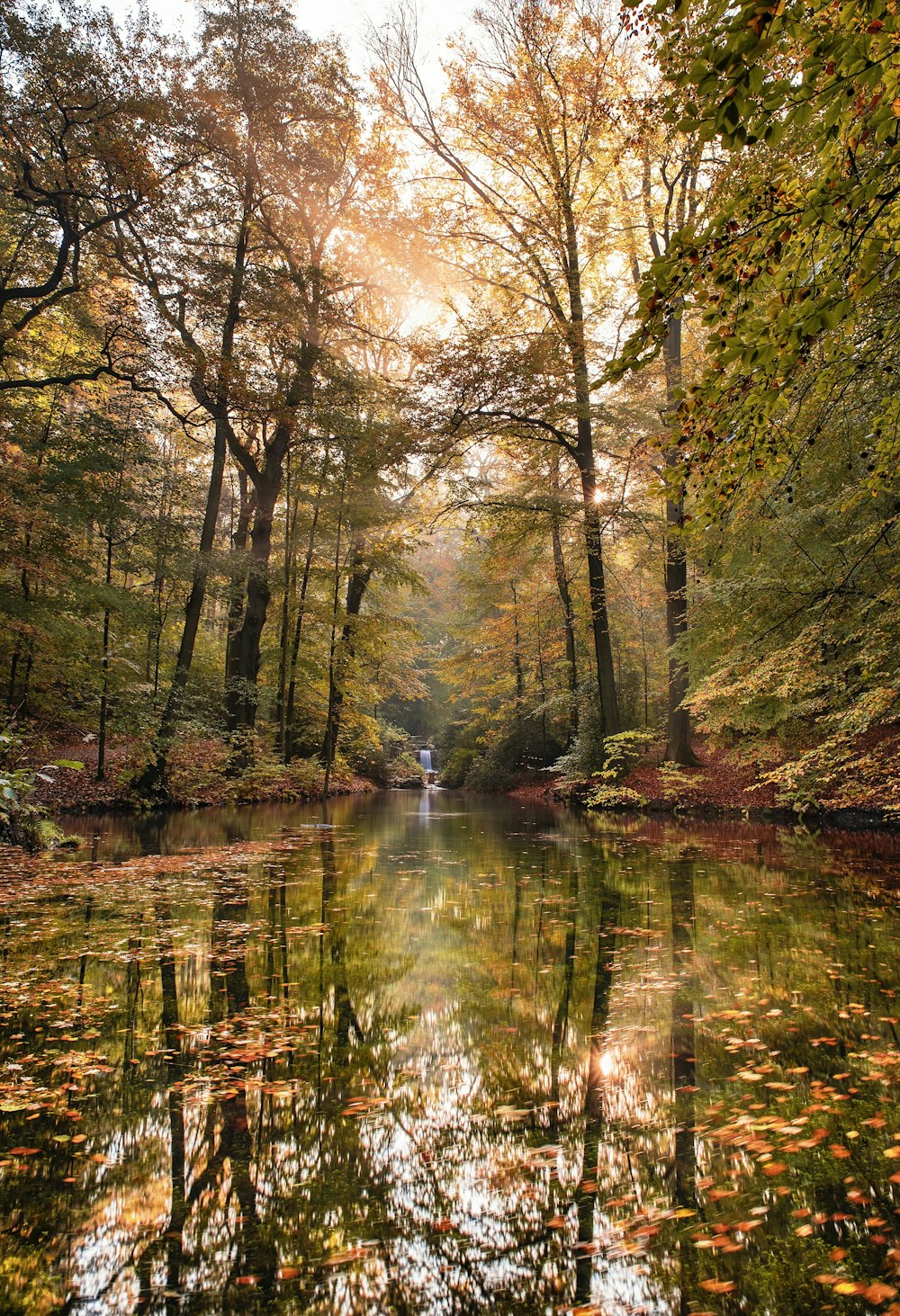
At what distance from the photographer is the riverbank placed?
9.55 m

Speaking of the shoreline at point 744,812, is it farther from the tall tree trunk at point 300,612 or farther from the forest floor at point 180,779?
the tall tree trunk at point 300,612

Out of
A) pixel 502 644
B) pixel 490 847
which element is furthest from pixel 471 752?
pixel 490 847

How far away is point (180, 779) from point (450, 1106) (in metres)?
13.0

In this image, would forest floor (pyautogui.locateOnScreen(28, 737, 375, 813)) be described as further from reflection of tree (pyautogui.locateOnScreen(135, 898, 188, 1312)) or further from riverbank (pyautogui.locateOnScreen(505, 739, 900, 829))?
reflection of tree (pyautogui.locateOnScreen(135, 898, 188, 1312))

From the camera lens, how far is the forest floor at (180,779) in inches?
500

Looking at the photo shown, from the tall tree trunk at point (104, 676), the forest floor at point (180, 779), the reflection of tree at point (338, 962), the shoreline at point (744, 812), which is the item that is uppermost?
the tall tree trunk at point (104, 676)

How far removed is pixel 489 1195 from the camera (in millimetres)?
2170

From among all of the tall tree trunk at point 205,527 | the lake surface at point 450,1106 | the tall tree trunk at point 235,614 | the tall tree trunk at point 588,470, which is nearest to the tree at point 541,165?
the tall tree trunk at point 588,470

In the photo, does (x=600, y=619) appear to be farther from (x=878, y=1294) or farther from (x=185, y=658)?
(x=878, y=1294)

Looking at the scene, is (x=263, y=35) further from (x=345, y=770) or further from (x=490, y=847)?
(x=345, y=770)

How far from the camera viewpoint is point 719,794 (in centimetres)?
1295

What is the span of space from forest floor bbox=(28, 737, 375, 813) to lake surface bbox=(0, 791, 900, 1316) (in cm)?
775

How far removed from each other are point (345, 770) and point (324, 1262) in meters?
21.1

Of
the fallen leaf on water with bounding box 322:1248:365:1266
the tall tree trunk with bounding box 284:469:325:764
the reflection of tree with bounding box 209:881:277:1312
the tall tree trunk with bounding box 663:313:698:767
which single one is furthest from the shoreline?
the fallen leaf on water with bounding box 322:1248:365:1266
